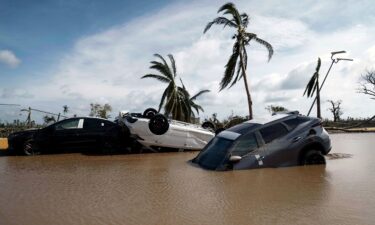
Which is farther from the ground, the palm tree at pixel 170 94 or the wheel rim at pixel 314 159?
the palm tree at pixel 170 94

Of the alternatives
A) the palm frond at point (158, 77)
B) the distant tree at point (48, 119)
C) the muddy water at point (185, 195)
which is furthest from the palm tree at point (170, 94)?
the muddy water at point (185, 195)

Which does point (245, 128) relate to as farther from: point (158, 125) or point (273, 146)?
point (158, 125)

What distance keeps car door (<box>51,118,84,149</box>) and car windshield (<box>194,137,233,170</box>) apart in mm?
5612

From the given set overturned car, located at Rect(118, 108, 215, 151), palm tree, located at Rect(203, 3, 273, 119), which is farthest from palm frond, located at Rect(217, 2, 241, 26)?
overturned car, located at Rect(118, 108, 215, 151)

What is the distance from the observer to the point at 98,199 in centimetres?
634

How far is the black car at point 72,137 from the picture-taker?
45.8 ft

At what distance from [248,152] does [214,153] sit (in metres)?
0.87

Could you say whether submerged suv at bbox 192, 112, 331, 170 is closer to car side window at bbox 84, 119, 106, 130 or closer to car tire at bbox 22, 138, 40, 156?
car side window at bbox 84, 119, 106, 130

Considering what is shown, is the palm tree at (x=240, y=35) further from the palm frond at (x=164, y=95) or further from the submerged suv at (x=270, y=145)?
the submerged suv at (x=270, y=145)

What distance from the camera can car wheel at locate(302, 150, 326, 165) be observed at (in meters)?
9.69

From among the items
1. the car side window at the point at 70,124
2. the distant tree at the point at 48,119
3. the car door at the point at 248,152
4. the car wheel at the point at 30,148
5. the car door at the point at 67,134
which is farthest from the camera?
the distant tree at the point at 48,119

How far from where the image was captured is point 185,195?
664 cm

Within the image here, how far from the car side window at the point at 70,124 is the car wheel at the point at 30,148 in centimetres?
98

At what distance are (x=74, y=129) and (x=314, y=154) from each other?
8.31 metres
